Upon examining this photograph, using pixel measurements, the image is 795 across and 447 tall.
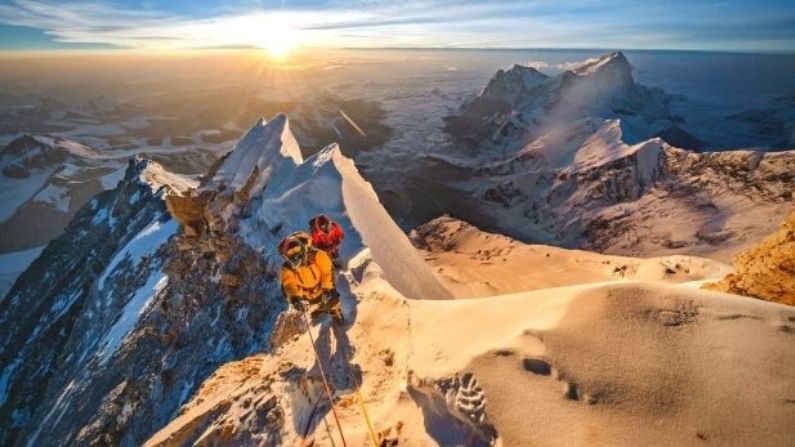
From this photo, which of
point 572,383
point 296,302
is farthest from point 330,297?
point 572,383

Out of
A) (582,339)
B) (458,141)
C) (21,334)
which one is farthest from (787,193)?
(458,141)

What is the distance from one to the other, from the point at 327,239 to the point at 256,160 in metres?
14.8

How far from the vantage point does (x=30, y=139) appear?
114 m

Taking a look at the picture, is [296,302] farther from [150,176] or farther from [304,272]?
[150,176]

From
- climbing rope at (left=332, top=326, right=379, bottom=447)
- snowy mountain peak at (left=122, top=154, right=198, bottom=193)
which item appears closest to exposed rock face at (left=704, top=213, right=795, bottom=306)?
climbing rope at (left=332, top=326, right=379, bottom=447)

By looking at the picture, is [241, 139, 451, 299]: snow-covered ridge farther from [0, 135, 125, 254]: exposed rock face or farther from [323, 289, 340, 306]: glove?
[0, 135, 125, 254]: exposed rock face

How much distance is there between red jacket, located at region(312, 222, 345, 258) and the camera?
8.64 metres

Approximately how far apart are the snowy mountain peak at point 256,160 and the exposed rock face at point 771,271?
54.4 feet

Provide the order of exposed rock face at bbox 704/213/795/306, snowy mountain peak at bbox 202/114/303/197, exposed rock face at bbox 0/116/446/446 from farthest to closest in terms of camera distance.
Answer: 1. snowy mountain peak at bbox 202/114/303/197
2. exposed rock face at bbox 0/116/446/446
3. exposed rock face at bbox 704/213/795/306

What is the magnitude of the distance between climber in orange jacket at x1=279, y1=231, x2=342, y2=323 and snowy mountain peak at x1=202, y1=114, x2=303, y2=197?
40.1 ft

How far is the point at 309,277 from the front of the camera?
312 inches

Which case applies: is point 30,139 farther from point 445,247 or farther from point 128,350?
point 128,350

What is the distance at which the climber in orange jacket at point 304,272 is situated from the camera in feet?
25.0

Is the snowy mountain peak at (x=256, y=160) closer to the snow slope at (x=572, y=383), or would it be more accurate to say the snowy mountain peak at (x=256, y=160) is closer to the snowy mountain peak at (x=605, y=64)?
the snow slope at (x=572, y=383)
